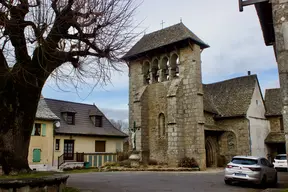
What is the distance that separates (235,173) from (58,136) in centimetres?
2112

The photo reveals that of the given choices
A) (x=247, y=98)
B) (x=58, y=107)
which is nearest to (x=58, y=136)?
(x=58, y=107)

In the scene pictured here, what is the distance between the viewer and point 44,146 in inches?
1134

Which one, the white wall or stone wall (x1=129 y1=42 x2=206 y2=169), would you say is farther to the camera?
the white wall

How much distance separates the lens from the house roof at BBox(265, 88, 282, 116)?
105 ft

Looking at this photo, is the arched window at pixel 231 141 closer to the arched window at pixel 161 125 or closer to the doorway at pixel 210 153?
the doorway at pixel 210 153

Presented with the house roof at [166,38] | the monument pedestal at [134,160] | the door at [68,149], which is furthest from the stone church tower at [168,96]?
the door at [68,149]

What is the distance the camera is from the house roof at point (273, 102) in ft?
105

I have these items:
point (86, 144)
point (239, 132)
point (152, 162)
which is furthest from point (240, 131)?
point (86, 144)

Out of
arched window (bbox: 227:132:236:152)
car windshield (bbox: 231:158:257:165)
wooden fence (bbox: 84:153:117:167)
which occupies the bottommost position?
wooden fence (bbox: 84:153:117:167)

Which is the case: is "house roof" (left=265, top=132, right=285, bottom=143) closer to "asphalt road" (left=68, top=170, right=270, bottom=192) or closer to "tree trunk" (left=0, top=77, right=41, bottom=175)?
"asphalt road" (left=68, top=170, right=270, bottom=192)

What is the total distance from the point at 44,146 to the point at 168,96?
42.8ft

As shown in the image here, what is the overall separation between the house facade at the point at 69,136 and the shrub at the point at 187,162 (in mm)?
11738

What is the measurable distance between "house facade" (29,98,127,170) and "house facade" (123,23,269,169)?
6.62 meters

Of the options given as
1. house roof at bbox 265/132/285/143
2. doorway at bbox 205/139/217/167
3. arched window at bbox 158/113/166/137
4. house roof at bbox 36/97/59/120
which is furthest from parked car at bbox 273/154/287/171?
house roof at bbox 36/97/59/120
